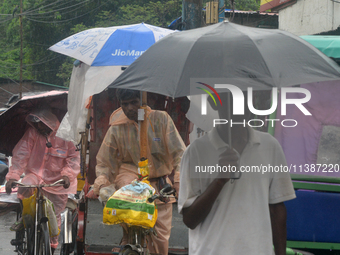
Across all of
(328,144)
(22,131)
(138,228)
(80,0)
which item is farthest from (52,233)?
(80,0)

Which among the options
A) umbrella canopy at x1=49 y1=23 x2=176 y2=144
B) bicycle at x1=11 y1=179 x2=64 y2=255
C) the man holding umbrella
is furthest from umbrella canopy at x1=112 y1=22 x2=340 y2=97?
bicycle at x1=11 y1=179 x2=64 y2=255

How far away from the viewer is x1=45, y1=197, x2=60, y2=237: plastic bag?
16.2 ft

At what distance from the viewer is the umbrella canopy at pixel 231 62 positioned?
7.68 feet

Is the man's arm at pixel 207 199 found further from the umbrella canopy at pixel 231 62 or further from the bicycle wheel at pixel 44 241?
the bicycle wheel at pixel 44 241

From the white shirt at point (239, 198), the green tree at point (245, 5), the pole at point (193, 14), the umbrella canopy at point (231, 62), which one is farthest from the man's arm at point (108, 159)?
the green tree at point (245, 5)

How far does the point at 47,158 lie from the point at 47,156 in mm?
25

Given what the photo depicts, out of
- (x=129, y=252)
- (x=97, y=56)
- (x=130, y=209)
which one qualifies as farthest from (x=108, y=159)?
(x=97, y=56)

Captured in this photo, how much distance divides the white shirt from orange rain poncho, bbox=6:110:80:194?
10.8 feet

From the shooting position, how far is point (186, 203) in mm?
2191

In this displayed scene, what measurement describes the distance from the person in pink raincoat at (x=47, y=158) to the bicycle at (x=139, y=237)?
1768 mm

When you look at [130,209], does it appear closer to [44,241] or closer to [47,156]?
[44,241]

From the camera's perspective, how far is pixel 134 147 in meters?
4.02

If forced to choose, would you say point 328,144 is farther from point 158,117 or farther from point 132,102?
point 132,102

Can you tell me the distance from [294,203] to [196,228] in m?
2.12
